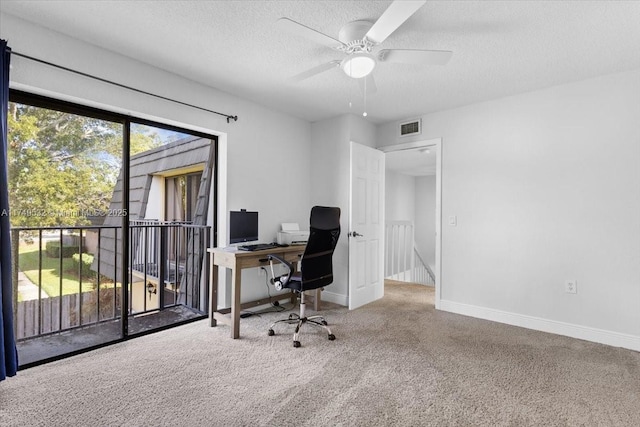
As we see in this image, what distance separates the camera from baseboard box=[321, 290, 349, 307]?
156 inches

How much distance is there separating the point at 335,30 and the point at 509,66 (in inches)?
63.2

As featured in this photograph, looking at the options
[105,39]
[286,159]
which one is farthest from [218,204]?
[105,39]

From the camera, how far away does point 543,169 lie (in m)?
3.13

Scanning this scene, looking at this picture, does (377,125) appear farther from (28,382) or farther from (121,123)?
(28,382)

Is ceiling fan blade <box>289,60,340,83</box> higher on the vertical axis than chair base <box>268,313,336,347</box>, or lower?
higher

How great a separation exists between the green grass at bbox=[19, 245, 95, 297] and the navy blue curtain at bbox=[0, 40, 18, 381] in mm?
638

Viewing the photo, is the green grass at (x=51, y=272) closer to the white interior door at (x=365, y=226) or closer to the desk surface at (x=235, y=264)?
the desk surface at (x=235, y=264)

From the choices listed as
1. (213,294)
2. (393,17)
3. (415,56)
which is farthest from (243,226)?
(393,17)

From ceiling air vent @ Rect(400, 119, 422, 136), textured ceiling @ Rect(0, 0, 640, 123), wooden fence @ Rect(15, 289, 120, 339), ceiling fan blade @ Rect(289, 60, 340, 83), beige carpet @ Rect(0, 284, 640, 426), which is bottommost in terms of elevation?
beige carpet @ Rect(0, 284, 640, 426)

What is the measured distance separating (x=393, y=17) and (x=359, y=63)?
0.51m

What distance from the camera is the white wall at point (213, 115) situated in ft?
7.19

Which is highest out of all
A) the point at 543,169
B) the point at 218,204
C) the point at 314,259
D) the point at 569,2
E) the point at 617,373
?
the point at 569,2

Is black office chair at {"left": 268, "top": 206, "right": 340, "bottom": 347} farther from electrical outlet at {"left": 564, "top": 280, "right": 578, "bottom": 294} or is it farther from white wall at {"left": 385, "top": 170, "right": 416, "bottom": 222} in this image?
white wall at {"left": 385, "top": 170, "right": 416, "bottom": 222}

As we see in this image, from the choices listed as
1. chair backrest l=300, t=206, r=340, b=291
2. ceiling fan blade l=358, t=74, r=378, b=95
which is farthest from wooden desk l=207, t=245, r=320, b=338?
ceiling fan blade l=358, t=74, r=378, b=95
